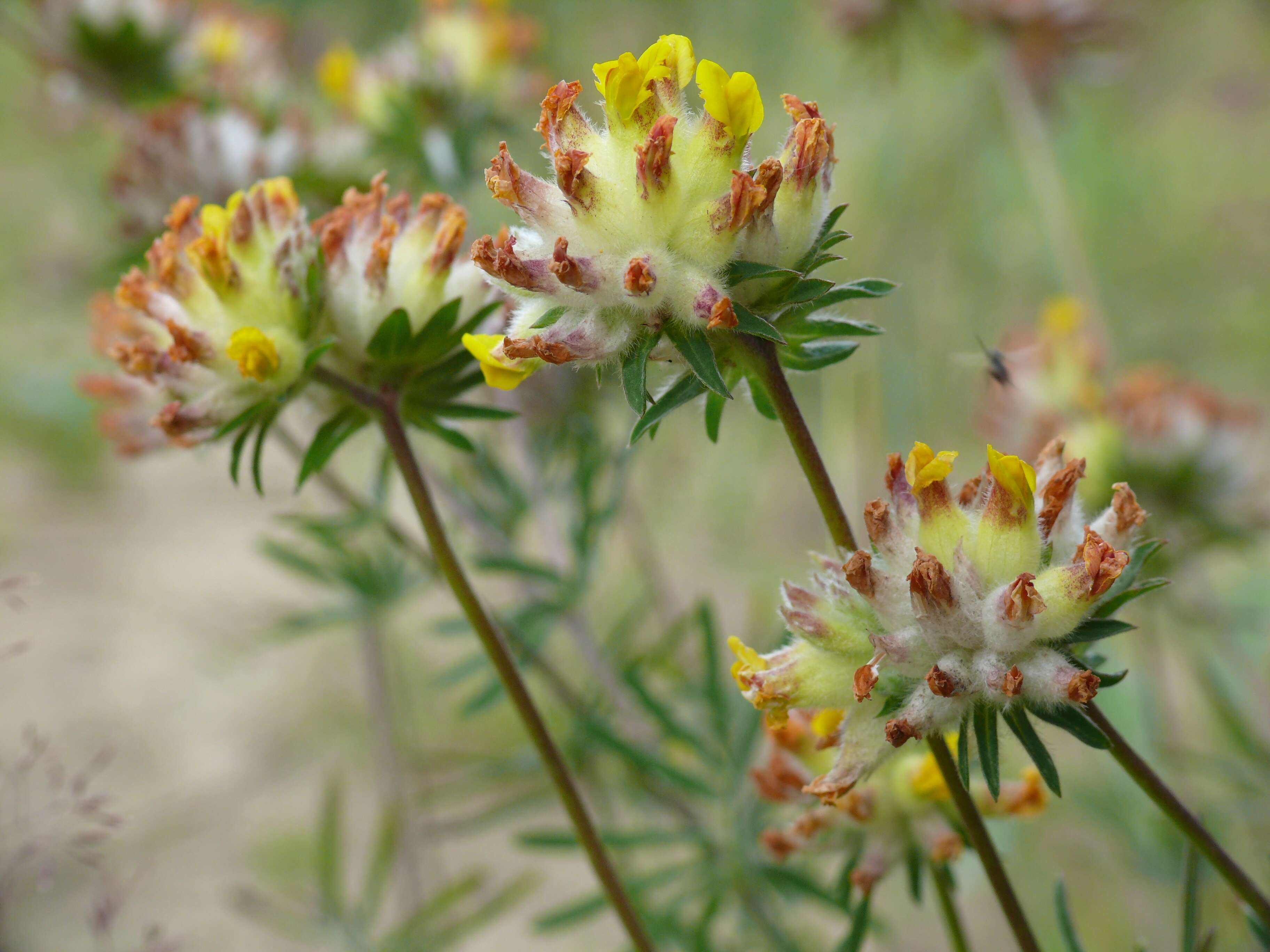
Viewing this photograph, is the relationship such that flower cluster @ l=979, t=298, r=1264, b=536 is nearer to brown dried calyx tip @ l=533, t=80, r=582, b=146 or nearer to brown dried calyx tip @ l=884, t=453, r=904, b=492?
brown dried calyx tip @ l=884, t=453, r=904, b=492

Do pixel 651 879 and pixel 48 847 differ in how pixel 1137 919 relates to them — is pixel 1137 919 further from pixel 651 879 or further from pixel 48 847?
pixel 48 847

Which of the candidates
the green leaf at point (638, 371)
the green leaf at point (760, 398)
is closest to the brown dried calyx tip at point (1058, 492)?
the green leaf at point (760, 398)

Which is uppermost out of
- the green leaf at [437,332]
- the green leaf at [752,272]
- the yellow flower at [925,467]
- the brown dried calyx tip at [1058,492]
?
the green leaf at [437,332]

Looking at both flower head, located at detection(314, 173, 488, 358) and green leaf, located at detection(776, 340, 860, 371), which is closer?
green leaf, located at detection(776, 340, 860, 371)

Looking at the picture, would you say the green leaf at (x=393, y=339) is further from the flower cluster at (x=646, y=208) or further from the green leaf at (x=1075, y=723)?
the green leaf at (x=1075, y=723)

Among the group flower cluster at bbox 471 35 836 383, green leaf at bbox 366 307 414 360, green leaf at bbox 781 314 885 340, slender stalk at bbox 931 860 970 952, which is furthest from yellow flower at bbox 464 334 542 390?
slender stalk at bbox 931 860 970 952

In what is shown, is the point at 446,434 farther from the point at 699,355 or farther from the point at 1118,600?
the point at 1118,600
